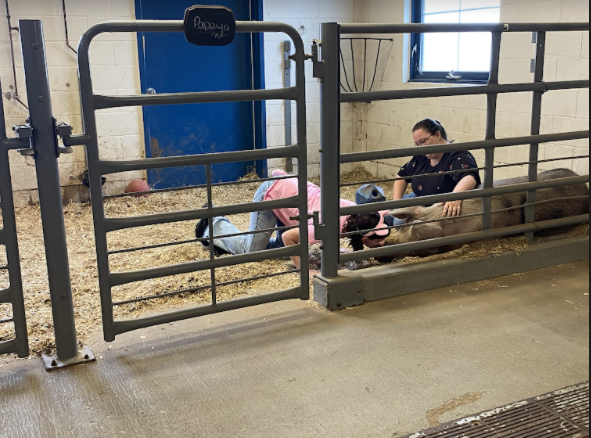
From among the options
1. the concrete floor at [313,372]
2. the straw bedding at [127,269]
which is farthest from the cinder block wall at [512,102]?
the concrete floor at [313,372]

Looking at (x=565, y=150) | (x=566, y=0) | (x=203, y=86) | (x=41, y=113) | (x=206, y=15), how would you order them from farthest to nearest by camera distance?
(x=203, y=86) → (x=565, y=150) → (x=566, y=0) → (x=206, y=15) → (x=41, y=113)

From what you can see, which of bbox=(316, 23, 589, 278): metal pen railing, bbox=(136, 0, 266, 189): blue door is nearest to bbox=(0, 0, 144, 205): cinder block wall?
bbox=(136, 0, 266, 189): blue door

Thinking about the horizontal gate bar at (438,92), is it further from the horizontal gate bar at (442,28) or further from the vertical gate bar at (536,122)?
the horizontal gate bar at (442,28)

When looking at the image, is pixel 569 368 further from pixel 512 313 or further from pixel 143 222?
pixel 143 222

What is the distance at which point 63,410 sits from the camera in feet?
7.68

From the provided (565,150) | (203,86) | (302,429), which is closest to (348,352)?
(302,429)

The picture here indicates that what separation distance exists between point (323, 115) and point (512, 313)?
145cm

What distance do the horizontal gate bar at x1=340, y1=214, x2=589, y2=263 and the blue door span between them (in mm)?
3995

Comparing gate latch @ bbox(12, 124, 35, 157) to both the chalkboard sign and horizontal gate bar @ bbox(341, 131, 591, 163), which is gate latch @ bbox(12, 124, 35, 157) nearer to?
the chalkboard sign

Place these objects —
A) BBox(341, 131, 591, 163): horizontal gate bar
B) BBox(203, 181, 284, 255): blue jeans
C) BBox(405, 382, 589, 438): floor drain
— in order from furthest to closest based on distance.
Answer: BBox(203, 181, 284, 255): blue jeans, BBox(341, 131, 591, 163): horizontal gate bar, BBox(405, 382, 589, 438): floor drain

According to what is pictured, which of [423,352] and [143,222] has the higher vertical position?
[143,222]

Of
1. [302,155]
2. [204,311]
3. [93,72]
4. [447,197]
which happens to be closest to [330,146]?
[302,155]

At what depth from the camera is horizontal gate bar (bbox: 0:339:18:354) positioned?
2.60 metres

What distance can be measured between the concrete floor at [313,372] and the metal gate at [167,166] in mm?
139
